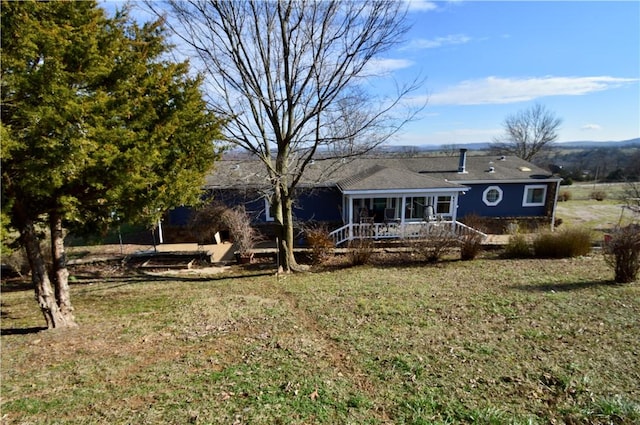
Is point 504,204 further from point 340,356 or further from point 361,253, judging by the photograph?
point 340,356

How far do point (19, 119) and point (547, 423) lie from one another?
872 cm

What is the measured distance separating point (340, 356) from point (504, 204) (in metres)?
18.1

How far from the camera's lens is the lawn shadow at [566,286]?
8945 millimetres


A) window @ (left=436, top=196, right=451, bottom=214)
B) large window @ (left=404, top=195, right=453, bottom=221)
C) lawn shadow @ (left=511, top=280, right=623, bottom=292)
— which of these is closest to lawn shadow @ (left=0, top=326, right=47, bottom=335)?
lawn shadow @ (left=511, top=280, right=623, bottom=292)

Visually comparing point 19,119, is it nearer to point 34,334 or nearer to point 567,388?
point 34,334

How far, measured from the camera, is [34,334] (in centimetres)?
696

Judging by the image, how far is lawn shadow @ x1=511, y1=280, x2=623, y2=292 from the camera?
8.95 m

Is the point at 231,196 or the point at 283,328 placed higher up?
the point at 231,196

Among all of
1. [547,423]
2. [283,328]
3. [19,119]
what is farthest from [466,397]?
[19,119]

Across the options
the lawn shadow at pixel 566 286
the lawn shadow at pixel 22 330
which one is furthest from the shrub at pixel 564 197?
the lawn shadow at pixel 22 330

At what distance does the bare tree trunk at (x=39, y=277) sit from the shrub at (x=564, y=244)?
→ 51.6ft

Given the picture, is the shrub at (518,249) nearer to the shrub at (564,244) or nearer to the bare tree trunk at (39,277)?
the shrub at (564,244)

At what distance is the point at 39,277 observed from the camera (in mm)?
6809

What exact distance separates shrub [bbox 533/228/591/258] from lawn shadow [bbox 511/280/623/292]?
3562 mm
